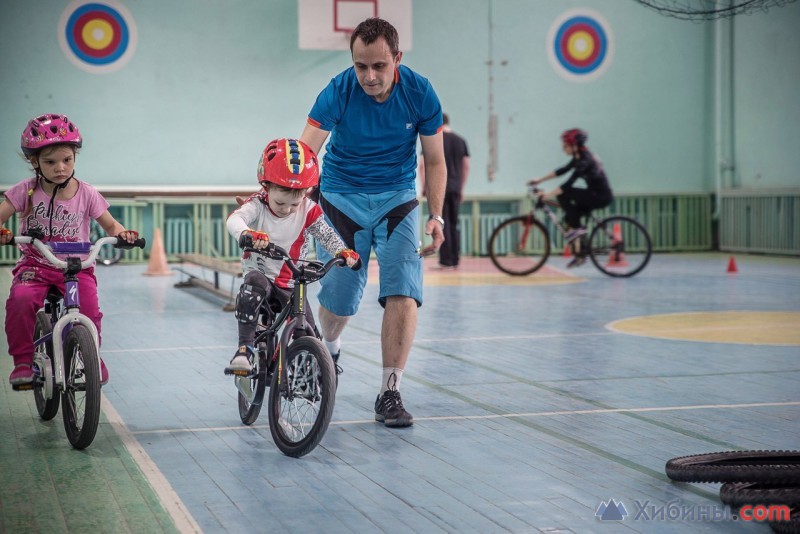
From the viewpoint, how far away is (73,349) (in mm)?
4594

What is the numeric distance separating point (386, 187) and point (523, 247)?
28.5ft

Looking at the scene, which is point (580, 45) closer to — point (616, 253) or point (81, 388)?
point (616, 253)

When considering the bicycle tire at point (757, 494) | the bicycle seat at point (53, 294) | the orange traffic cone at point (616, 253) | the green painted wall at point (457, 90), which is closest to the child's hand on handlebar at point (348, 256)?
the bicycle seat at point (53, 294)

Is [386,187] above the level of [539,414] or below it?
above

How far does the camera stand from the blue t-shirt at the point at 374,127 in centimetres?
510

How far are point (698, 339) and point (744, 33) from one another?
10.8 meters

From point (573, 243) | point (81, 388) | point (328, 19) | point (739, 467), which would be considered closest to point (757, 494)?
point (739, 467)

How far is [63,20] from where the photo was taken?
15711mm

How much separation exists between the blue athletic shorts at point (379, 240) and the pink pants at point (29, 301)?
1021 mm

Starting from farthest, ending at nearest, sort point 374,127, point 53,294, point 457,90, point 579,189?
point 457,90
point 579,189
point 374,127
point 53,294

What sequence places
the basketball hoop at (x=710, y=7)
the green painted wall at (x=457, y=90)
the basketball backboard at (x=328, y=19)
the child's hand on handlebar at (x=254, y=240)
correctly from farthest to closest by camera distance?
the green painted wall at (x=457, y=90)
the basketball backboard at (x=328, y=19)
the basketball hoop at (x=710, y=7)
the child's hand on handlebar at (x=254, y=240)

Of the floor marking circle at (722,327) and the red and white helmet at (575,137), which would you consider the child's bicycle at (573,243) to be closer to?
the red and white helmet at (575,137)

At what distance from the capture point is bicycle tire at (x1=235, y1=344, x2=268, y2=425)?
4750 millimetres

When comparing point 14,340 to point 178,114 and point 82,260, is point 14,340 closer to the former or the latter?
point 82,260
